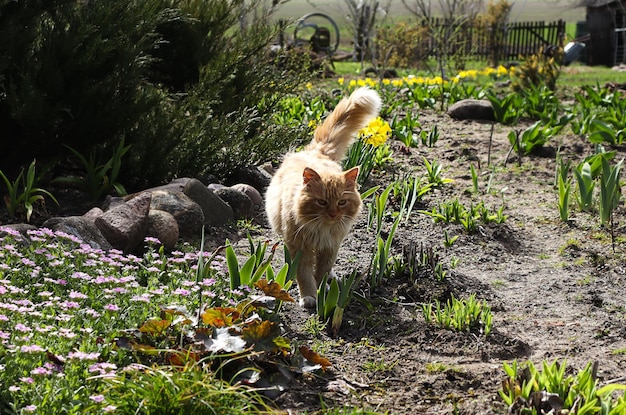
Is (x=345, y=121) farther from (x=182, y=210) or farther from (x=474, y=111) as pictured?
(x=474, y=111)

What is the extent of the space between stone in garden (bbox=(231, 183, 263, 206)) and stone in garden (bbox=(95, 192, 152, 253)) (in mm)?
1425

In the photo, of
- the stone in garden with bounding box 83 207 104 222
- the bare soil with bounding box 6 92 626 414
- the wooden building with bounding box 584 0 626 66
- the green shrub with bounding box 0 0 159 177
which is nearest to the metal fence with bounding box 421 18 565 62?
the wooden building with bounding box 584 0 626 66

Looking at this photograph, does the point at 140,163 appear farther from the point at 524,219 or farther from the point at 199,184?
the point at 524,219

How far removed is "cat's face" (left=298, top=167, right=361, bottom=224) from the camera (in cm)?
444

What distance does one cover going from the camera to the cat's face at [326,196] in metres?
4.44

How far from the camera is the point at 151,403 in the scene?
2.88 meters

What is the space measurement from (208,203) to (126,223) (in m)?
1.05

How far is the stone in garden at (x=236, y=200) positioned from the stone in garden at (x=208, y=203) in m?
0.23

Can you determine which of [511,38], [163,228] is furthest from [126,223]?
[511,38]

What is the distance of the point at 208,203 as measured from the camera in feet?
20.3

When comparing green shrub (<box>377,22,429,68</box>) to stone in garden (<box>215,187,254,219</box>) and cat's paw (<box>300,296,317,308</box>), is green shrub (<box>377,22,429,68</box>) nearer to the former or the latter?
stone in garden (<box>215,187,254,219</box>)

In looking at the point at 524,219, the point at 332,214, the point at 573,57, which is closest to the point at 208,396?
the point at 332,214

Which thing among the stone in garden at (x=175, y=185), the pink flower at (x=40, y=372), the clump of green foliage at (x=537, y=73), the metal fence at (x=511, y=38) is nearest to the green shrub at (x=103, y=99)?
the stone in garden at (x=175, y=185)

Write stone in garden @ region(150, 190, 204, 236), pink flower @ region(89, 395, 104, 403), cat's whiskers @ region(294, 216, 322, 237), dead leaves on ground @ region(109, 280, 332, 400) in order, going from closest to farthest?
pink flower @ region(89, 395, 104, 403)
dead leaves on ground @ region(109, 280, 332, 400)
cat's whiskers @ region(294, 216, 322, 237)
stone in garden @ region(150, 190, 204, 236)
